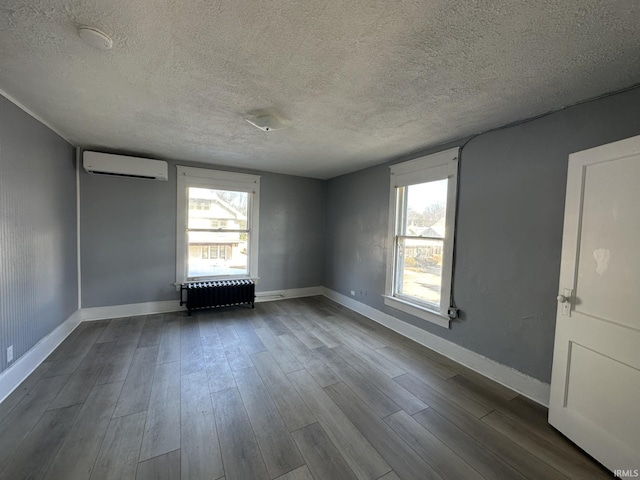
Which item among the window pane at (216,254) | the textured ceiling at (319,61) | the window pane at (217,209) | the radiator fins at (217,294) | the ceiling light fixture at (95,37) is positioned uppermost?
the textured ceiling at (319,61)

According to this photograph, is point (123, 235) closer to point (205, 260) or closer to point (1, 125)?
point (205, 260)

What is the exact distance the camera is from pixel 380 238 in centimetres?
380

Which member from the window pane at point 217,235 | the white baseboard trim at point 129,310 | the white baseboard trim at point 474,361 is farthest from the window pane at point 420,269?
the white baseboard trim at point 129,310

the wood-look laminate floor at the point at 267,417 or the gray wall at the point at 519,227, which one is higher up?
the gray wall at the point at 519,227

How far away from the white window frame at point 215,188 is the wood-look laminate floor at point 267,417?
1450 mm

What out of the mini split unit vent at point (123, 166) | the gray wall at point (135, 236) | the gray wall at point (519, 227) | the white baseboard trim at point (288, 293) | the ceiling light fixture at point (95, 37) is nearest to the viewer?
the ceiling light fixture at point (95, 37)

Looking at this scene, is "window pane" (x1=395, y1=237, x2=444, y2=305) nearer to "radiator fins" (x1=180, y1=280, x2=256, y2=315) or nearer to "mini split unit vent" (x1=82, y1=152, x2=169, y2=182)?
"radiator fins" (x1=180, y1=280, x2=256, y2=315)

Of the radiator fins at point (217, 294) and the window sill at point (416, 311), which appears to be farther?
the radiator fins at point (217, 294)

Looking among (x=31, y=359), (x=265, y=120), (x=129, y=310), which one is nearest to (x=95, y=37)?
(x=265, y=120)

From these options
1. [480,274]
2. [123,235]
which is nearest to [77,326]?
[123,235]

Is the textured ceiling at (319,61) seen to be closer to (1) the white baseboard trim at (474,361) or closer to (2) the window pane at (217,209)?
(2) the window pane at (217,209)

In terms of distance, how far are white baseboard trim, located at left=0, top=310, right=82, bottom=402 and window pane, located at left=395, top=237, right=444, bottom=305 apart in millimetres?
3854

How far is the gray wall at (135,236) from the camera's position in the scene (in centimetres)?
353

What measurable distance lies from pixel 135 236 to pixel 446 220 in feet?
13.9
